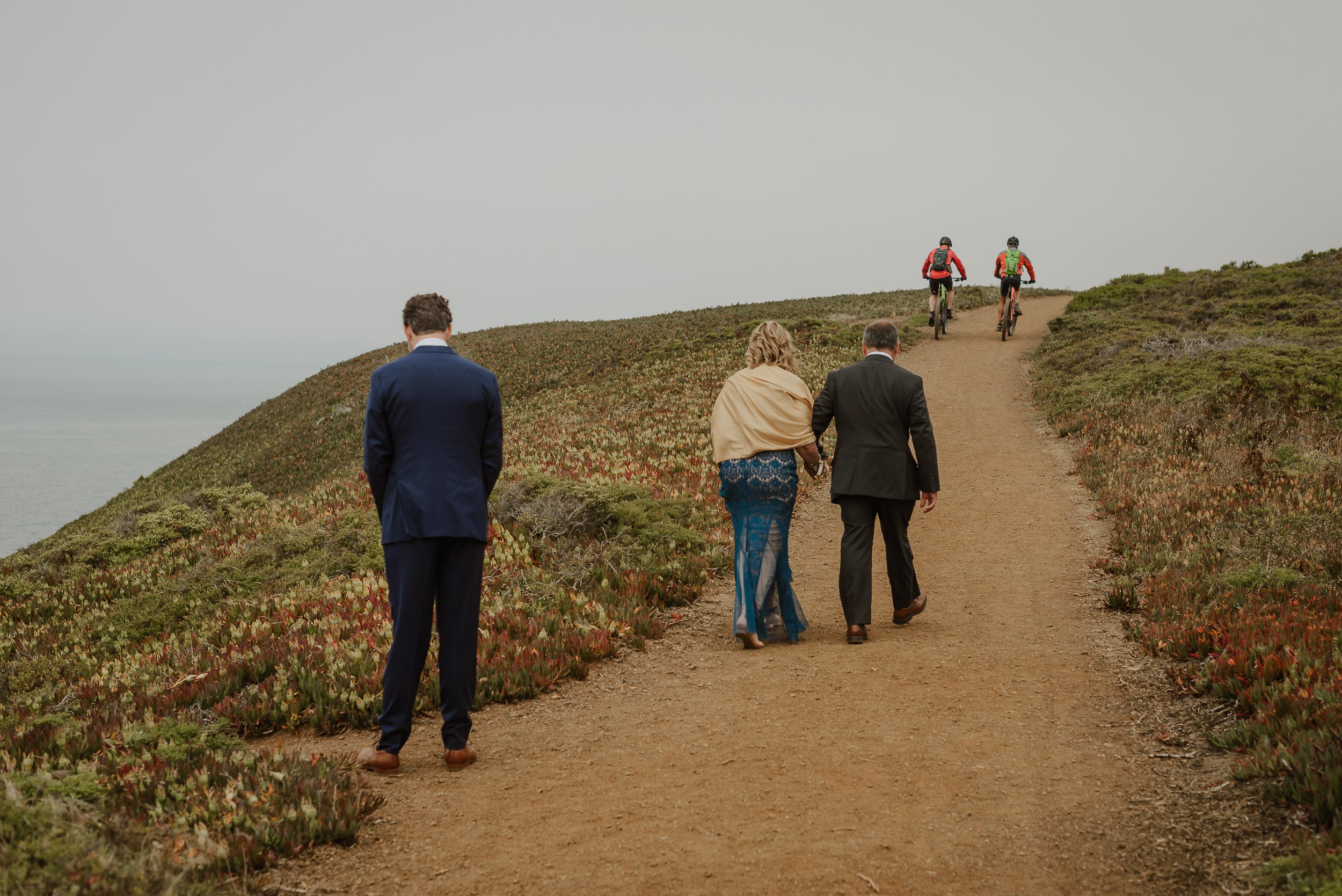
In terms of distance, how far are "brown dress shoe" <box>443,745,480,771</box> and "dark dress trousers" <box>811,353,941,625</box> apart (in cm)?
353

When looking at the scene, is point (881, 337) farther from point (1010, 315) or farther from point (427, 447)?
point (1010, 315)

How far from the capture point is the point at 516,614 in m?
8.20

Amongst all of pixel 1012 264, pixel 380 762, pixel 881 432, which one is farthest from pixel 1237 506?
pixel 1012 264

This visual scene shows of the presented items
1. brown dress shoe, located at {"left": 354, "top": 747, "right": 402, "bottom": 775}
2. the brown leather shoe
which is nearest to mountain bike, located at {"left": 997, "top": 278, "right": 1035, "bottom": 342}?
the brown leather shoe

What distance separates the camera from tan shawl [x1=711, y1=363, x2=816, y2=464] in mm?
7375

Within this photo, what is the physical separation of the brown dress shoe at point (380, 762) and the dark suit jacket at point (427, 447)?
1286 millimetres

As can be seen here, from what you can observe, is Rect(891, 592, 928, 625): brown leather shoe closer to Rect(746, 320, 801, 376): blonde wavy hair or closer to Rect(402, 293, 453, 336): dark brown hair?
Rect(746, 320, 801, 376): blonde wavy hair

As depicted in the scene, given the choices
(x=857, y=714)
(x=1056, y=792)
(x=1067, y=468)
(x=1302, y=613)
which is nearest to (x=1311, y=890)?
(x=1056, y=792)

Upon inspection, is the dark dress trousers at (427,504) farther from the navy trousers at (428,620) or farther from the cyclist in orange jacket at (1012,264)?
the cyclist in orange jacket at (1012,264)

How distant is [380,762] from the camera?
17.4ft

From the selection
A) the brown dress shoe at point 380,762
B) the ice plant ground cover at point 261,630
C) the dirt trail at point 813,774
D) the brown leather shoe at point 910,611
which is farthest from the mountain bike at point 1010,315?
the brown dress shoe at point 380,762

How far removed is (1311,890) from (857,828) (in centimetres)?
187

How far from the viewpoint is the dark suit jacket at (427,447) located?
5.09 metres

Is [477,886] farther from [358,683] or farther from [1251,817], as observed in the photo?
[1251,817]
